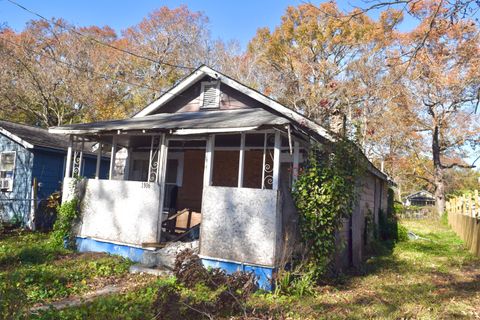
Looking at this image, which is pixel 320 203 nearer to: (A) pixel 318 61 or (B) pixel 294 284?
(B) pixel 294 284

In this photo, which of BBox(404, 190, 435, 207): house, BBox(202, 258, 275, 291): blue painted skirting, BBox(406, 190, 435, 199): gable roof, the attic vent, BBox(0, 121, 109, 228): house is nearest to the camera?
BBox(202, 258, 275, 291): blue painted skirting

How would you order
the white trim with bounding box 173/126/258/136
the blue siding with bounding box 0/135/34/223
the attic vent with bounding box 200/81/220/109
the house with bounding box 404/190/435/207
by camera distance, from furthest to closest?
the house with bounding box 404/190/435/207 → the blue siding with bounding box 0/135/34/223 → the attic vent with bounding box 200/81/220/109 → the white trim with bounding box 173/126/258/136

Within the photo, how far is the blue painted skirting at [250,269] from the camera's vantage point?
23.7 ft

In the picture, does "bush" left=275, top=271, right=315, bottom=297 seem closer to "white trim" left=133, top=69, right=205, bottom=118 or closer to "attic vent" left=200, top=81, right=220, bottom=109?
"attic vent" left=200, top=81, right=220, bottom=109

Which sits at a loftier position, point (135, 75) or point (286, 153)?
point (135, 75)

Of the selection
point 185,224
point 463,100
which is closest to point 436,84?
point 463,100

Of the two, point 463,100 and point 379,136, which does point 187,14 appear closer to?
point 379,136

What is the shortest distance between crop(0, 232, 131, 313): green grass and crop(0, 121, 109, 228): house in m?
4.67

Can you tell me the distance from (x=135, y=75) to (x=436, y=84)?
2234 cm

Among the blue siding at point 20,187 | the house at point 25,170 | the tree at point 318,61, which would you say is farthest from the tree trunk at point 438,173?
the blue siding at point 20,187

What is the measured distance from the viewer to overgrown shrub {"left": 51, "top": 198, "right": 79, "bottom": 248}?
10031 millimetres

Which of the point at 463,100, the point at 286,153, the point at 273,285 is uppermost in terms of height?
the point at 463,100

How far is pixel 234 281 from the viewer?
21.6 ft

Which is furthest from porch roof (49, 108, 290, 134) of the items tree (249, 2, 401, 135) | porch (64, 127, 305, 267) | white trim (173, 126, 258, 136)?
tree (249, 2, 401, 135)
